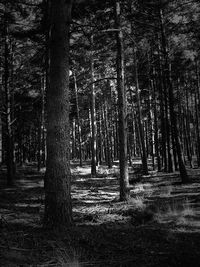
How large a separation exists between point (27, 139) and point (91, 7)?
36.5 metres

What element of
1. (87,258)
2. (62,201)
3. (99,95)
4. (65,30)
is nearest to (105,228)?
(62,201)

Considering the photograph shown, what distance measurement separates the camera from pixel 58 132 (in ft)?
23.5

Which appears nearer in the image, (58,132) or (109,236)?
(109,236)

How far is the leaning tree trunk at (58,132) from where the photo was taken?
706 centimetres

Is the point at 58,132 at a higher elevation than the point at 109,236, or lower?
higher

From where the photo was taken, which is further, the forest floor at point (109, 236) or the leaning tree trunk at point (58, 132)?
the leaning tree trunk at point (58, 132)

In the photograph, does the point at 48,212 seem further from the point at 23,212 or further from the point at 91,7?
the point at 91,7

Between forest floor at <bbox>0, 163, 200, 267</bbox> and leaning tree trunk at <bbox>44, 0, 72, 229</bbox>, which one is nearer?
forest floor at <bbox>0, 163, 200, 267</bbox>

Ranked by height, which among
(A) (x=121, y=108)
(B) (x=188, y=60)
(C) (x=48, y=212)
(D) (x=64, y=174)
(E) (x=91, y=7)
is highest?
(B) (x=188, y=60)

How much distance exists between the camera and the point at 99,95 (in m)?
38.0

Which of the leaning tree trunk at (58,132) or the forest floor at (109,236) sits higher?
the leaning tree trunk at (58,132)

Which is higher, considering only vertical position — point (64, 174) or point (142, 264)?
point (64, 174)

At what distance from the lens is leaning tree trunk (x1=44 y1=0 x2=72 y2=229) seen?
7.06 meters

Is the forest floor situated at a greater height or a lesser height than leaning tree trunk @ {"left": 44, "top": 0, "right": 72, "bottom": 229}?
lesser
